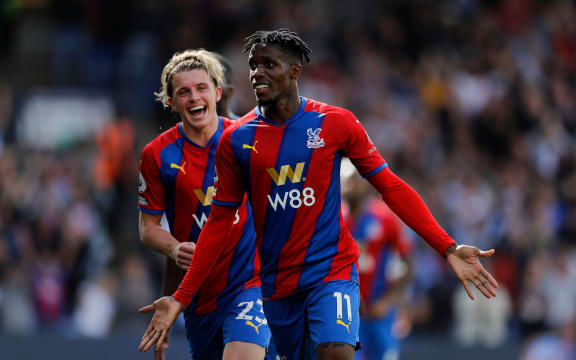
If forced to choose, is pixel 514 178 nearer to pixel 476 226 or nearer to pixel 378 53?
pixel 476 226

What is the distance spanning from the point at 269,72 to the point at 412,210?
1162 millimetres

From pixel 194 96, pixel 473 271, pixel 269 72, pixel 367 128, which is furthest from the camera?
pixel 367 128

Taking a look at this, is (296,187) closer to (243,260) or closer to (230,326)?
(243,260)

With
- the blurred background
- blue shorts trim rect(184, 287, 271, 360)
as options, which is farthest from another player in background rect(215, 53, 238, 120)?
the blurred background

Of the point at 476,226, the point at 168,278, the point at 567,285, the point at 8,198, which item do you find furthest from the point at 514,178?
the point at 168,278

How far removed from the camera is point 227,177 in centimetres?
543

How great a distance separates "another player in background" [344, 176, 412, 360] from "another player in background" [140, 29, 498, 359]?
3.19 metres

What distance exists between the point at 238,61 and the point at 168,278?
25.4 ft

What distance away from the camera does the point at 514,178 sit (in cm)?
1284

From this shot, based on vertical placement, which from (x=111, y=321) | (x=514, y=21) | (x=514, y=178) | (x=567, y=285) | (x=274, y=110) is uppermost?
(x=514, y=21)

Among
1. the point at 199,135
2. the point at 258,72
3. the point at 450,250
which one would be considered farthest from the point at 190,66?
the point at 450,250

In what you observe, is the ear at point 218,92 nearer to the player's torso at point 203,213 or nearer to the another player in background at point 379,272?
the player's torso at point 203,213

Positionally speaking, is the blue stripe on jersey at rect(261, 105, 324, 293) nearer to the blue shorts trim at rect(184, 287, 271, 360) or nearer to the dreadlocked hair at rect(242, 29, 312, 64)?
the dreadlocked hair at rect(242, 29, 312, 64)

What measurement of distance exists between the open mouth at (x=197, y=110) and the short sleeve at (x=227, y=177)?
54 centimetres
